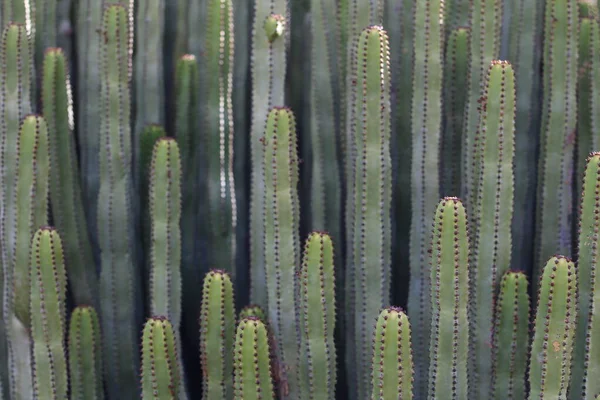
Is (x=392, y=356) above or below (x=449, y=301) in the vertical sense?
below

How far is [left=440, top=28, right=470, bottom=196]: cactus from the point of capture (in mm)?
4383

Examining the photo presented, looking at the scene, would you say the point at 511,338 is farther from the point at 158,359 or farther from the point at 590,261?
the point at 158,359

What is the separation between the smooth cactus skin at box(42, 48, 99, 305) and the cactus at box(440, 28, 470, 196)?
182cm

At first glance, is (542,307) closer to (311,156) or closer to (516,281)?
(516,281)

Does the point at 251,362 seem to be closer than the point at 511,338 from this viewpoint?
Yes

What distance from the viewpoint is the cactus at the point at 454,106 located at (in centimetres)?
438

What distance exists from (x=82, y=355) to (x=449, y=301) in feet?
5.65

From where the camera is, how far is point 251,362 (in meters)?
3.38

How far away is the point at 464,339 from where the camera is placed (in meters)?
3.36

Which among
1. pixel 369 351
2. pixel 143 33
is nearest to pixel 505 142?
pixel 369 351

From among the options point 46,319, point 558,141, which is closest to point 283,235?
point 46,319

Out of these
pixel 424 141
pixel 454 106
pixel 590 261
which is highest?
pixel 454 106

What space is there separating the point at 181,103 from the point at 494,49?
1615 mm

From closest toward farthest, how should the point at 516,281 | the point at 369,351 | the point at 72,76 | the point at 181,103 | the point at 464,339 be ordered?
1. the point at 464,339
2. the point at 516,281
3. the point at 369,351
4. the point at 181,103
5. the point at 72,76
